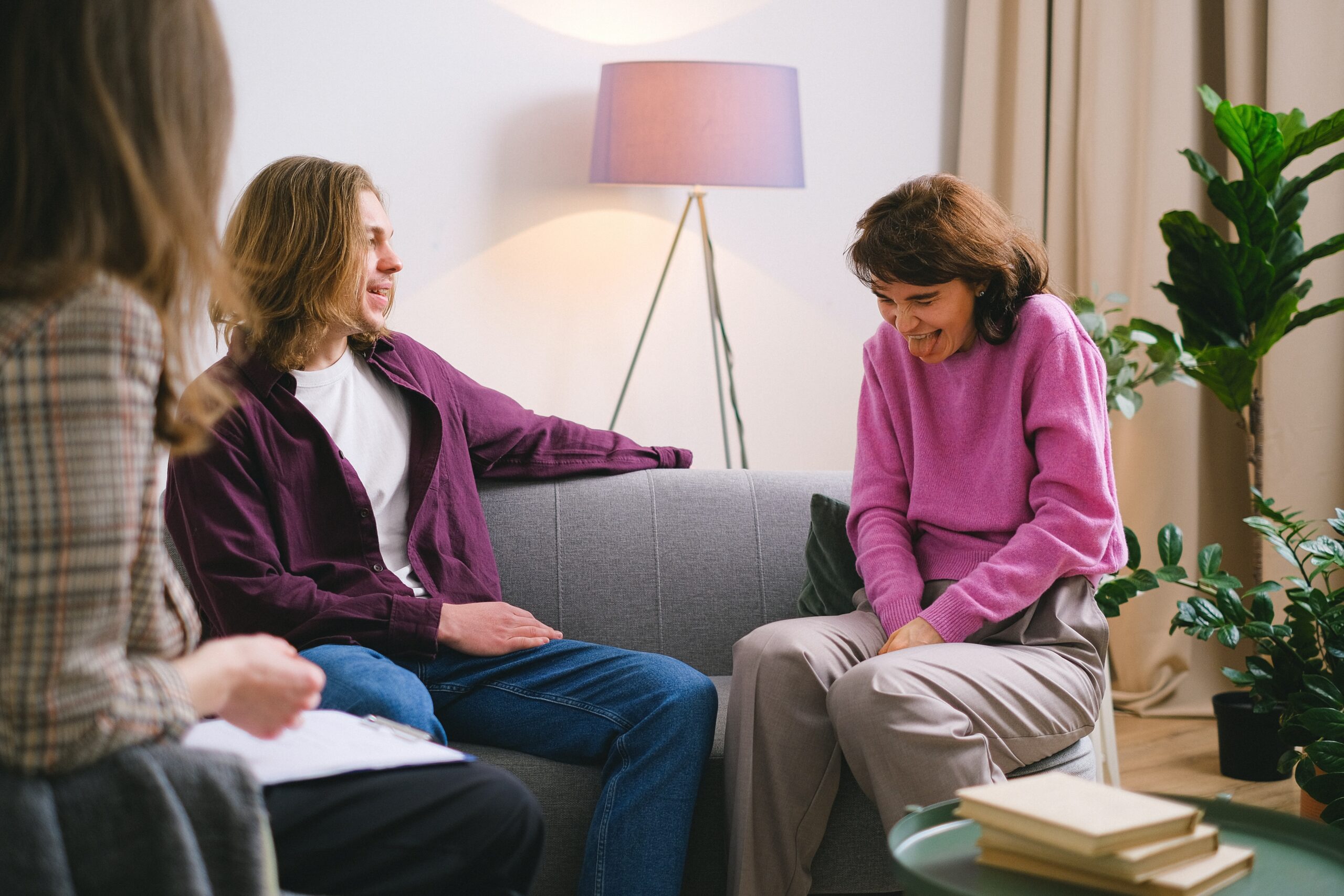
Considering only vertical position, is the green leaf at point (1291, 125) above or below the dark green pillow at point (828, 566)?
above

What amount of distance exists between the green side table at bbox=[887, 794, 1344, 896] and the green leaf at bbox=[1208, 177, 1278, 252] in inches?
62.3

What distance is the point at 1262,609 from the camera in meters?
2.13

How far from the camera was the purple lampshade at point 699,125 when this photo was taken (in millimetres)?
2553

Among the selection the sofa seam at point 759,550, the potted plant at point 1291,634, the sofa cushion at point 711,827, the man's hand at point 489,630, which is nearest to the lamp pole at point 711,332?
the sofa seam at point 759,550

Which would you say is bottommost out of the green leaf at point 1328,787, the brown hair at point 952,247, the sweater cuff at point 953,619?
the green leaf at point 1328,787

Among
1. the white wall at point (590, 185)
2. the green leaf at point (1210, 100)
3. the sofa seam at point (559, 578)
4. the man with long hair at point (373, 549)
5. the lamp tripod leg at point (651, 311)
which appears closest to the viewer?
the man with long hair at point (373, 549)

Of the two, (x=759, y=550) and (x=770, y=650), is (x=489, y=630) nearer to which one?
(x=770, y=650)

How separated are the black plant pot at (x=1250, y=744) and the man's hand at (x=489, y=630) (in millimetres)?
1622

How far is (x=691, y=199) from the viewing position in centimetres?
297

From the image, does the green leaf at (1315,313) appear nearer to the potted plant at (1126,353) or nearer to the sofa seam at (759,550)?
the potted plant at (1126,353)

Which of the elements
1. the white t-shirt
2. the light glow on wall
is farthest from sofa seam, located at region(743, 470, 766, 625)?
the light glow on wall

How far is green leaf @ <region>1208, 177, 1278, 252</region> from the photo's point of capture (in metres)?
2.31

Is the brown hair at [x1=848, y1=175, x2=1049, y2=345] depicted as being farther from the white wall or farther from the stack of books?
the white wall

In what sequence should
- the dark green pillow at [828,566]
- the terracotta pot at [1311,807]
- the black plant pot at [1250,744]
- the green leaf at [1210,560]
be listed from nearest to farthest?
1. the dark green pillow at [828,566]
2. the terracotta pot at [1311,807]
3. the green leaf at [1210,560]
4. the black plant pot at [1250,744]
